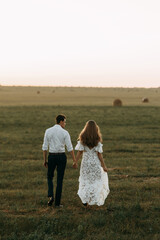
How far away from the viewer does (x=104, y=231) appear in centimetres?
809

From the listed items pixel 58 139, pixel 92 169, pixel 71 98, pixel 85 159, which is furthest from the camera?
pixel 71 98

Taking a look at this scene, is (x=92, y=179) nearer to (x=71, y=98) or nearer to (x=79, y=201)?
(x=79, y=201)

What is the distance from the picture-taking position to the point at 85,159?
10016 mm

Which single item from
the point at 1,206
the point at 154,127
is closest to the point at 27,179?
the point at 1,206

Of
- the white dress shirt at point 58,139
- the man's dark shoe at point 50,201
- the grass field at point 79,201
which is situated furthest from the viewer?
the man's dark shoe at point 50,201

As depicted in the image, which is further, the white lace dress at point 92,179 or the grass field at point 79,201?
the white lace dress at point 92,179

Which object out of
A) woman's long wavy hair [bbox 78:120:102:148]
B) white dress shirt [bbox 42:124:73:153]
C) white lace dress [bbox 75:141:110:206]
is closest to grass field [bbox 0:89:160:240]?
white lace dress [bbox 75:141:110:206]

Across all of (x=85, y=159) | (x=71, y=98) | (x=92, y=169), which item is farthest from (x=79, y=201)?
(x=71, y=98)

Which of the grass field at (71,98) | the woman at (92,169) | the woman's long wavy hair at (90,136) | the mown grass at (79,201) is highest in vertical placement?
the grass field at (71,98)

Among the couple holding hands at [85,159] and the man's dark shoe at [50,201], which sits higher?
the couple holding hands at [85,159]

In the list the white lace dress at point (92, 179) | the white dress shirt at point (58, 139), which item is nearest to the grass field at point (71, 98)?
the white lace dress at point (92, 179)

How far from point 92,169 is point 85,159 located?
0.31 metres

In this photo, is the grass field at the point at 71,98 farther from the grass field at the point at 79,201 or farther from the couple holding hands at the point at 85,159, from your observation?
the couple holding hands at the point at 85,159

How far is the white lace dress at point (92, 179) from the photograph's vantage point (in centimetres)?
980
